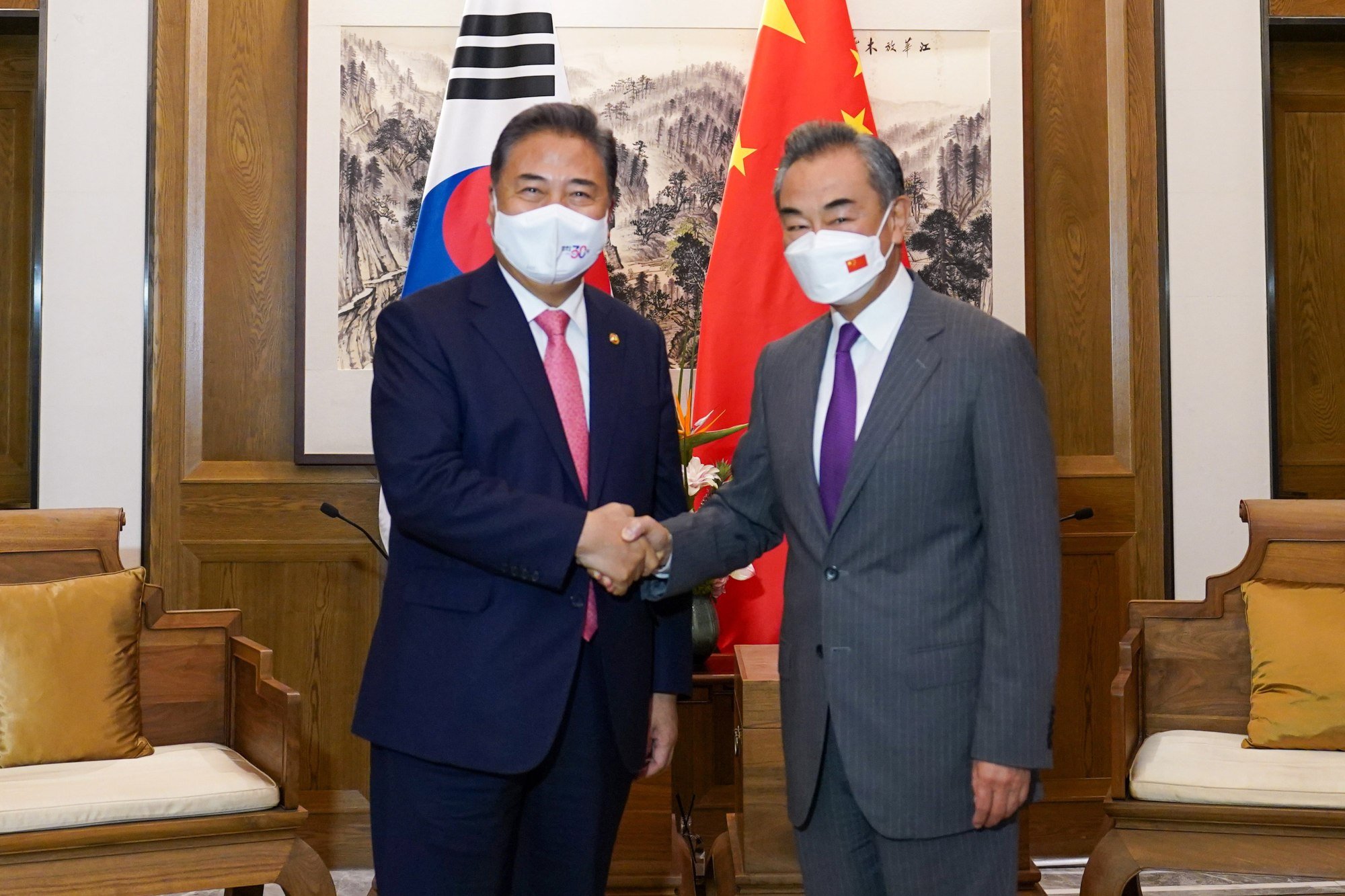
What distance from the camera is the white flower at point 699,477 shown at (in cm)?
309

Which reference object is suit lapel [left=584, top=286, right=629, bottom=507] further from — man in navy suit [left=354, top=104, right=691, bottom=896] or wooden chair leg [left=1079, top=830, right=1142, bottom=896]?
wooden chair leg [left=1079, top=830, right=1142, bottom=896]

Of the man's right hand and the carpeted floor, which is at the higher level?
the man's right hand

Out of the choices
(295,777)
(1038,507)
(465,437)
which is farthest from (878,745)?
(295,777)

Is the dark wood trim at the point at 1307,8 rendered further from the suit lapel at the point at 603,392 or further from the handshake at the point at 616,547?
the handshake at the point at 616,547

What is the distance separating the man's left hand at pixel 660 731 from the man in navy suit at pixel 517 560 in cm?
2

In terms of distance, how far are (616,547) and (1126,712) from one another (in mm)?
1515

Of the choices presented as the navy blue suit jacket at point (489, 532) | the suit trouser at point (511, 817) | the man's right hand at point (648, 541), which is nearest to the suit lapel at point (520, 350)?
the navy blue suit jacket at point (489, 532)

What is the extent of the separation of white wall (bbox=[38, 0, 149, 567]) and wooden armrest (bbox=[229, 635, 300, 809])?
0.95 meters

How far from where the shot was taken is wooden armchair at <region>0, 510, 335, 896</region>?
2.44 m

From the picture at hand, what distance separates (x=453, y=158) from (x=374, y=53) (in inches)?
22.8

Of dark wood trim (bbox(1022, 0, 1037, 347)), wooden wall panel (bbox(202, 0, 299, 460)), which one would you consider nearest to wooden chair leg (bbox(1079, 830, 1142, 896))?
dark wood trim (bbox(1022, 0, 1037, 347))

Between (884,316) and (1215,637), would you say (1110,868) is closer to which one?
(1215,637)

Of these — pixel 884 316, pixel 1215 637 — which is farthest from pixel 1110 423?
pixel 884 316

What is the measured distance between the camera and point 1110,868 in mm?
2545
